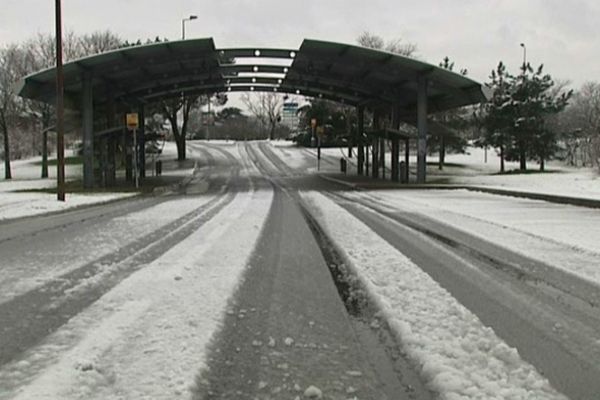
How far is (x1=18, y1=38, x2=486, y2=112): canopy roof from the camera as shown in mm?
28188

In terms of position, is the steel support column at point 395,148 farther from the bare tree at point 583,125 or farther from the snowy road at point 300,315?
the snowy road at point 300,315

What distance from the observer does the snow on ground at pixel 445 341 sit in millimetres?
3805

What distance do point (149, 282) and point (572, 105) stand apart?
95448mm

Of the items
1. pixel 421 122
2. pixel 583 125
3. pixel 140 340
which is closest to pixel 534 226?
pixel 140 340

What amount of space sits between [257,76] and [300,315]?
112 feet

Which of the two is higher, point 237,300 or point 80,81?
point 80,81

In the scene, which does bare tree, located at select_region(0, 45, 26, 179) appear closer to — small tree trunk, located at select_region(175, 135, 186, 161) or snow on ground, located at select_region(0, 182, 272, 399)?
small tree trunk, located at select_region(175, 135, 186, 161)

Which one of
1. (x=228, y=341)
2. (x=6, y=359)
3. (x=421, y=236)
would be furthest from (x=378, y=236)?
(x=6, y=359)

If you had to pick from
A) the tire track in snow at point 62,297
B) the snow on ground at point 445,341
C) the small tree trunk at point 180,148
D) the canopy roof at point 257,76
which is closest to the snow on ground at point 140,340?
the tire track in snow at point 62,297

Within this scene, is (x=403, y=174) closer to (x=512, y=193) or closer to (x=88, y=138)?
(x=512, y=193)

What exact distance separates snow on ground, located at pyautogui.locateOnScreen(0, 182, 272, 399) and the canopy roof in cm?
2170

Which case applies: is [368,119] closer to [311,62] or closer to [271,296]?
[311,62]

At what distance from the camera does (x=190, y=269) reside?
25.3 ft

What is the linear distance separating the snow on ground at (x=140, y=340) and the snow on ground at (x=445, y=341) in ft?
5.25
